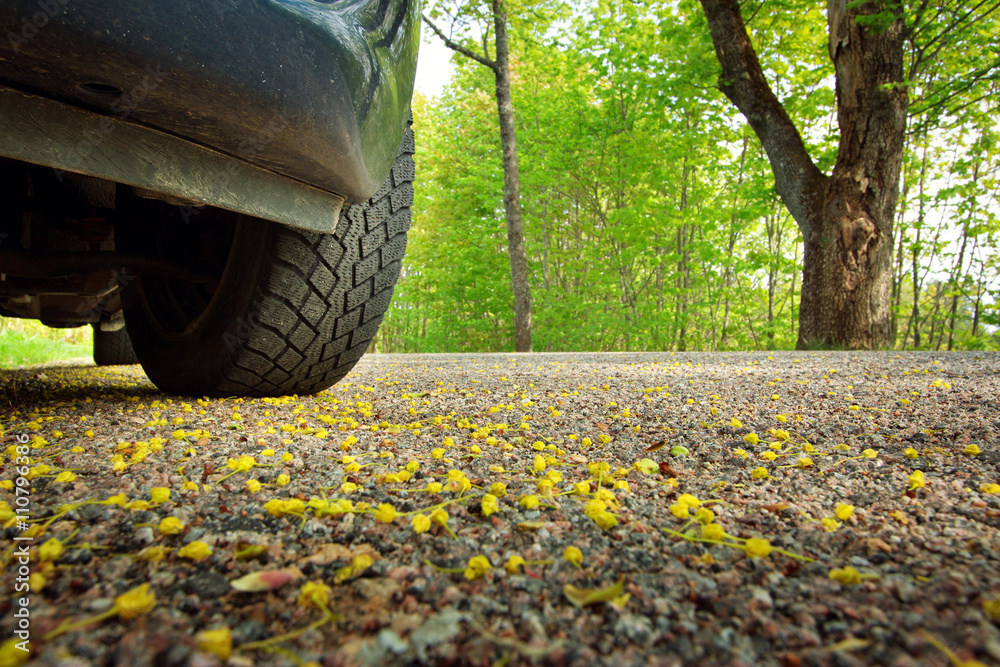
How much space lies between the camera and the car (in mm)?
809

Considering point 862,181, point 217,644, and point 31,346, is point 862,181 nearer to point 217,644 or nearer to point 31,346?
point 217,644

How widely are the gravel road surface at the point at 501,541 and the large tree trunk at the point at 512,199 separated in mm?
6532

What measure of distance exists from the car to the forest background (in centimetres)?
625

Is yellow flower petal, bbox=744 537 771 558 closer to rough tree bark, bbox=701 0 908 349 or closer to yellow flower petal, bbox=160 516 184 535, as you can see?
yellow flower petal, bbox=160 516 184 535

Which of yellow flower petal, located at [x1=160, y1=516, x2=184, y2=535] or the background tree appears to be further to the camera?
the background tree

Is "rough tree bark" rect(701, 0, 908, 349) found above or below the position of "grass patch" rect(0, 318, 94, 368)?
above

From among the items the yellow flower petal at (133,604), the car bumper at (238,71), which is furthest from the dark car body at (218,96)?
the yellow flower petal at (133,604)

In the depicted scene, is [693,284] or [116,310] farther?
[693,284]

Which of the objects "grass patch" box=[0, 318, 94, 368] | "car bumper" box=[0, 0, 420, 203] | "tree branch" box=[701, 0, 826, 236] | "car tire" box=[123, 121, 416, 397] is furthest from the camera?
"tree branch" box=[701, 0, 826, 236]

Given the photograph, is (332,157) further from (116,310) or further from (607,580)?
(116,310)

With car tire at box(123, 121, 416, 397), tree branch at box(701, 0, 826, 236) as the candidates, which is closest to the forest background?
tree branch at box(701, 0, 826, 236)

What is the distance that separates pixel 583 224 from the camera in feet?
36.9

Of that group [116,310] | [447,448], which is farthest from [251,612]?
[116,310]

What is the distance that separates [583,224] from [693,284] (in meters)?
2.89
